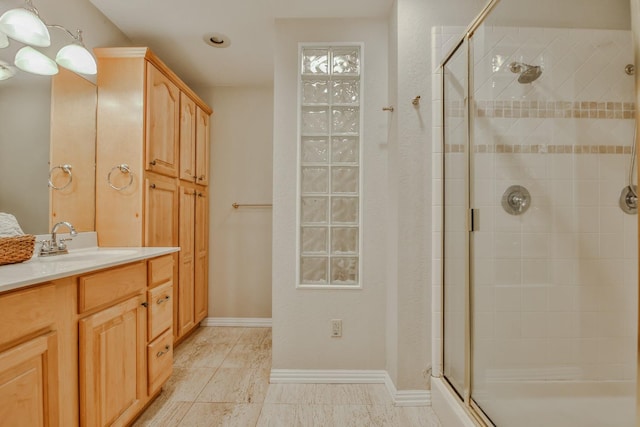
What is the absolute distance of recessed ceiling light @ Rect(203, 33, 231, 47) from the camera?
231 cm

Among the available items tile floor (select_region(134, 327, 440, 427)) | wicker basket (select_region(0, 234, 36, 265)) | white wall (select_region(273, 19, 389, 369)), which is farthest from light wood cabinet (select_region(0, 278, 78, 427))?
white wall (select_region(273, 19, 389, 369))

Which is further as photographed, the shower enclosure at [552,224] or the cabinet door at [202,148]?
the cabinet door at [202,148]

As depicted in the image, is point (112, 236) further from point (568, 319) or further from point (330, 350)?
point (568, 319)

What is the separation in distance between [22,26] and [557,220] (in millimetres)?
2413

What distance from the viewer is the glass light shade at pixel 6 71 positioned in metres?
1.44

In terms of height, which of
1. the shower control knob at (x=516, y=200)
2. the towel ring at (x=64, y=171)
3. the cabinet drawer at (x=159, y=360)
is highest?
the towel ring at (x=64, y=171)

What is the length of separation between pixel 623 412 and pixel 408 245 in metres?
1.09

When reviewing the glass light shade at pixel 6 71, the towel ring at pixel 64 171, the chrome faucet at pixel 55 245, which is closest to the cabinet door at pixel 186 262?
the towel ring at pixel 64 171

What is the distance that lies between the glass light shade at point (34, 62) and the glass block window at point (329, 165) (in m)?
1.30

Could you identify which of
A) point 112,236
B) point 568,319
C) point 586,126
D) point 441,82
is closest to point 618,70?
point 586,126

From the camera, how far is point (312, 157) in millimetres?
2076

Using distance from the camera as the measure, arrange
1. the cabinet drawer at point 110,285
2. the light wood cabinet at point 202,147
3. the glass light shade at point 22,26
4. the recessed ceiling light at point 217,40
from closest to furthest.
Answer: the cabinet drawer at point 110,285 < the glass light shade at point 22,26 < the recessed ceiling light at point 217,40 < the light wood cabinet at point 202,147

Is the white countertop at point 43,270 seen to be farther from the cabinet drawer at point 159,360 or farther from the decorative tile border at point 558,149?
the decorative tile border at point 558,149

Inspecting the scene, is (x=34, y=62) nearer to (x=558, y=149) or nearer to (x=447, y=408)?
(x=558, y=149)
